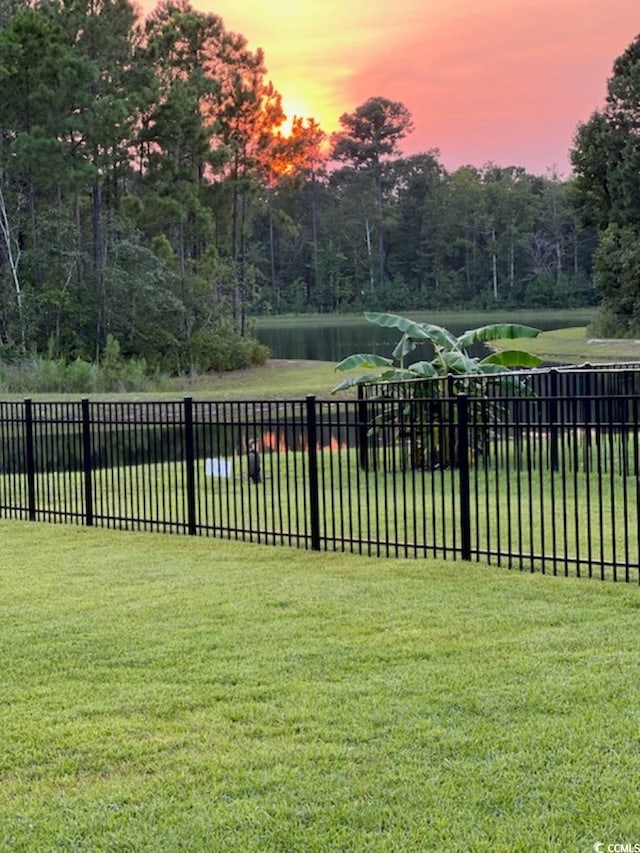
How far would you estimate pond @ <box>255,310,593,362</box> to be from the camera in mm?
→ 62938

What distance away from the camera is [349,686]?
221 inches

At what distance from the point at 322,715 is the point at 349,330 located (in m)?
84.6

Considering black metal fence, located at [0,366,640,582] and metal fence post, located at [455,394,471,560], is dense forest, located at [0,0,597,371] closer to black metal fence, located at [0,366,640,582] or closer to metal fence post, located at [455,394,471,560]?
black metal fence, located at [0,366,640,582]

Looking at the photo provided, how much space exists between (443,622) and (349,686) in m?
1.53

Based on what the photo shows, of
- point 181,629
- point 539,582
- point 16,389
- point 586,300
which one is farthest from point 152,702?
point 586,300

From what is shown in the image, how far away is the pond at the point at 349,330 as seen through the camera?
2478 inches

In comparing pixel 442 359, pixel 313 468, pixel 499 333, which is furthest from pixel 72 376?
pixel 313 468

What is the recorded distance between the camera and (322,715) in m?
5.17

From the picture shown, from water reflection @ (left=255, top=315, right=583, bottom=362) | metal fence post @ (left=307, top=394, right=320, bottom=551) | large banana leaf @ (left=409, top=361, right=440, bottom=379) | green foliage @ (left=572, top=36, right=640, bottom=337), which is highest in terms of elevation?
green foliage @ (left=572, top=36, right=640, bottom=337)

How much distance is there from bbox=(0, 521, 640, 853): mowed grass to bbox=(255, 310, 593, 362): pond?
150 ft

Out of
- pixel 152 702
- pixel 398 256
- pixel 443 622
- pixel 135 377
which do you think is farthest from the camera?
pixel 398 256

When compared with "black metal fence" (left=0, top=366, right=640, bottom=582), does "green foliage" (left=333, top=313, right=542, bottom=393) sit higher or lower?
higher

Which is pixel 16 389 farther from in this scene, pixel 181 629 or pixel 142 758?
pixel 142 758

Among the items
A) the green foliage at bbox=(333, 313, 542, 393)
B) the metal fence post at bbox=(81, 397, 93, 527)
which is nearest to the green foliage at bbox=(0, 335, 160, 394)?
the green foliage at bbox=(333, 313, 542, 393)
